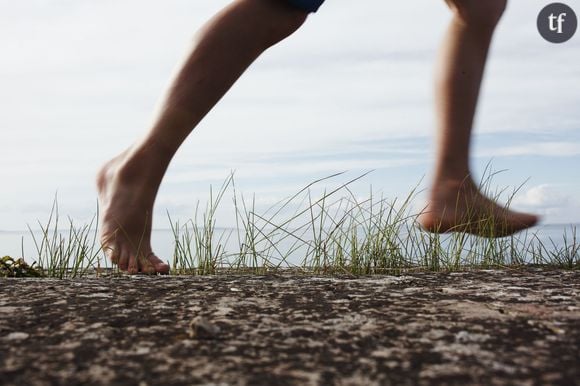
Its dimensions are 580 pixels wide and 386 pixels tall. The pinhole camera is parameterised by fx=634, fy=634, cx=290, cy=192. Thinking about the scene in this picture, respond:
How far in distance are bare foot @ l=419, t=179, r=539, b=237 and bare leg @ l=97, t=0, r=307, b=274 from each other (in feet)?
2.91

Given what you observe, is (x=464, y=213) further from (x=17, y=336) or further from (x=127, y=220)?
(x=17, y=336)

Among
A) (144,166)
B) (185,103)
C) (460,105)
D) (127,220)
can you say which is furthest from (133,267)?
(460,105)

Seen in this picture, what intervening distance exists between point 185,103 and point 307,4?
0.49 m

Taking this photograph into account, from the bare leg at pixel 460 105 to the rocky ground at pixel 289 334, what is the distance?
118cm

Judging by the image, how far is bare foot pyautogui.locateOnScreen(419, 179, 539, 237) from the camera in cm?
233

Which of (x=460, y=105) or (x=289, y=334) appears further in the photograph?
(x=460, y=105)

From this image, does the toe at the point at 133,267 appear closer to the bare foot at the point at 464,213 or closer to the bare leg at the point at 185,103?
the bare leg at the point at 185,103

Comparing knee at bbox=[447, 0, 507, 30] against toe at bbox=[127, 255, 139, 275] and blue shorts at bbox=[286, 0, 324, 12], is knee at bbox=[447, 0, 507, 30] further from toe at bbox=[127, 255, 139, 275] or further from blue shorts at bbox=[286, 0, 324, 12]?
toe at bbox=[127, 255, 139, 275]

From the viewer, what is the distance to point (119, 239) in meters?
2.03

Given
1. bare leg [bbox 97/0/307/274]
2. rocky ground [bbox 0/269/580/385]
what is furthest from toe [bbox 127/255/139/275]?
rocky ground [bbox 0/269/580/385]

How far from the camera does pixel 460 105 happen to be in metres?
2.45

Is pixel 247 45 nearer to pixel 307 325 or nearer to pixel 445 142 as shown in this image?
pixel 445 142

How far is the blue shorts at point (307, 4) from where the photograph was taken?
1.94 m

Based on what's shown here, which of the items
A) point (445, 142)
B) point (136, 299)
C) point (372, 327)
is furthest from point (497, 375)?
point (445, 142)
